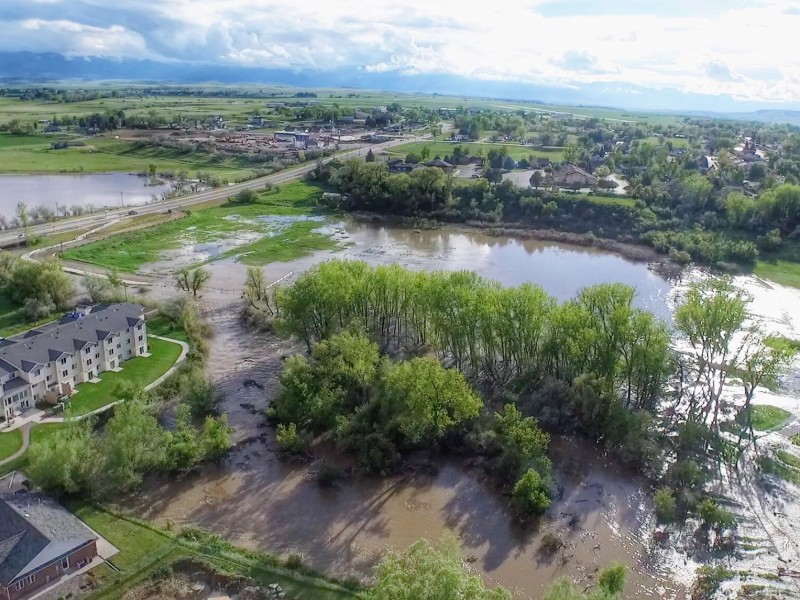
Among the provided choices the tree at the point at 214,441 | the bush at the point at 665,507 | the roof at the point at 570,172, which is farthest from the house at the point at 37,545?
the roof at the point at 570,172

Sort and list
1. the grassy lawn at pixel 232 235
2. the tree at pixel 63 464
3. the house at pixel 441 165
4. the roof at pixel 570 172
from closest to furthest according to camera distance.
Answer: the tree at pixel 63 464 → the grassy lawn at pixel 232 235 → the roof at pixel 570 172 → the house at pixel 441 165

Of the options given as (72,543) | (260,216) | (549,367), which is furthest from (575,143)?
(72,543)

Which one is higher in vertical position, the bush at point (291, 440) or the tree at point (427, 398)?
the tree at point (427, 398)

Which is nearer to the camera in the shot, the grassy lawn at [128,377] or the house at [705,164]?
the grassy lawn at [128,377]

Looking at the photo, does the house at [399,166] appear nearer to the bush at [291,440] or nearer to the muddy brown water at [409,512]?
the muddy brown water at [409,512]

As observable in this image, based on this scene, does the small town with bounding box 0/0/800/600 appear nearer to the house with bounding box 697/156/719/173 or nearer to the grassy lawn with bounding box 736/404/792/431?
the grassy lawn with bounding box 736/404/792/431

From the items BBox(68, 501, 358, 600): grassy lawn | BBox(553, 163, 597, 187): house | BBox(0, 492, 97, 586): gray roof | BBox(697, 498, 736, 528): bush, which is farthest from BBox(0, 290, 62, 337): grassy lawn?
BBox(553, 163, 597, 187): house
